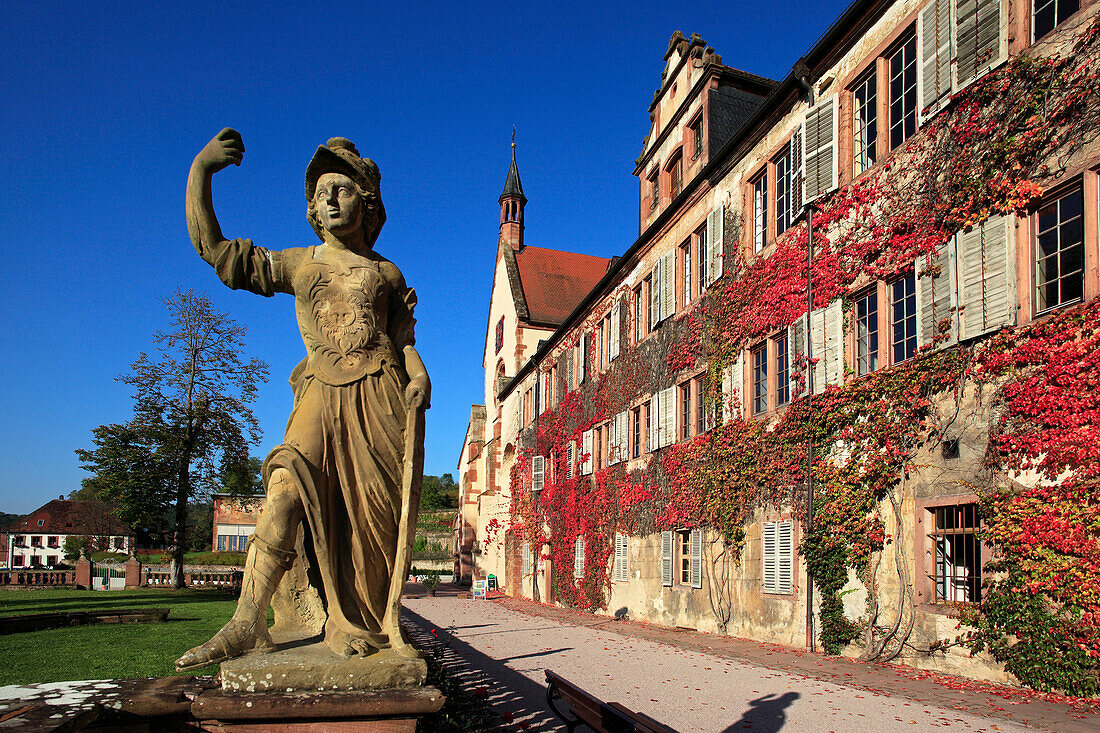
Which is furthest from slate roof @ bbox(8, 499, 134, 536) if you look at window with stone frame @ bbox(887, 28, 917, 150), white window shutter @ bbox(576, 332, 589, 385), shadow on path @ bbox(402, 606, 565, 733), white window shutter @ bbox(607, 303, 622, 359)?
window with stone frame @ bbox(887, 28, 917, 150)

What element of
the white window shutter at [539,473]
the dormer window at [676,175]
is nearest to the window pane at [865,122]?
the dormer window at [676,175]

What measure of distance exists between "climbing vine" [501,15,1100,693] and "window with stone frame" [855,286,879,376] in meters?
0.32

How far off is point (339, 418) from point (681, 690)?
692 centimetres

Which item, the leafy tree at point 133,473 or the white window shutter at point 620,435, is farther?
the leafy tree at point 133,473

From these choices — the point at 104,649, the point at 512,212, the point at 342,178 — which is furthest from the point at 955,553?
the point at 512,212

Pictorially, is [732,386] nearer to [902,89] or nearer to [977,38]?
[902,89]

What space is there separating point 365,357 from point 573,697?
291 centimetres

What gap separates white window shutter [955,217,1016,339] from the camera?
981cm

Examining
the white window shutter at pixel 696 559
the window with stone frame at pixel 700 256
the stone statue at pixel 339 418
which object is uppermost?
the window with stone frame at pixel 700 256

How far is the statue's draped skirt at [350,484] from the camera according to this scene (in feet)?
11.5

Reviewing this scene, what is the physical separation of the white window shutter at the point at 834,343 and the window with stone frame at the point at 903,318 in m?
0.99

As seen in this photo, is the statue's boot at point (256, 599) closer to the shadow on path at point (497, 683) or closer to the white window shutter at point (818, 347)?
the shadow on path at point (497, 683)

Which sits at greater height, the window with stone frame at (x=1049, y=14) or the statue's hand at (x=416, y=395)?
the window with stone frame at (x=1049, y=14)

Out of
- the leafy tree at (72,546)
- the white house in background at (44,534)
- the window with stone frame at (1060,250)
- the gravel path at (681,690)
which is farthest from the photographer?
the white house in background at (44,534)
